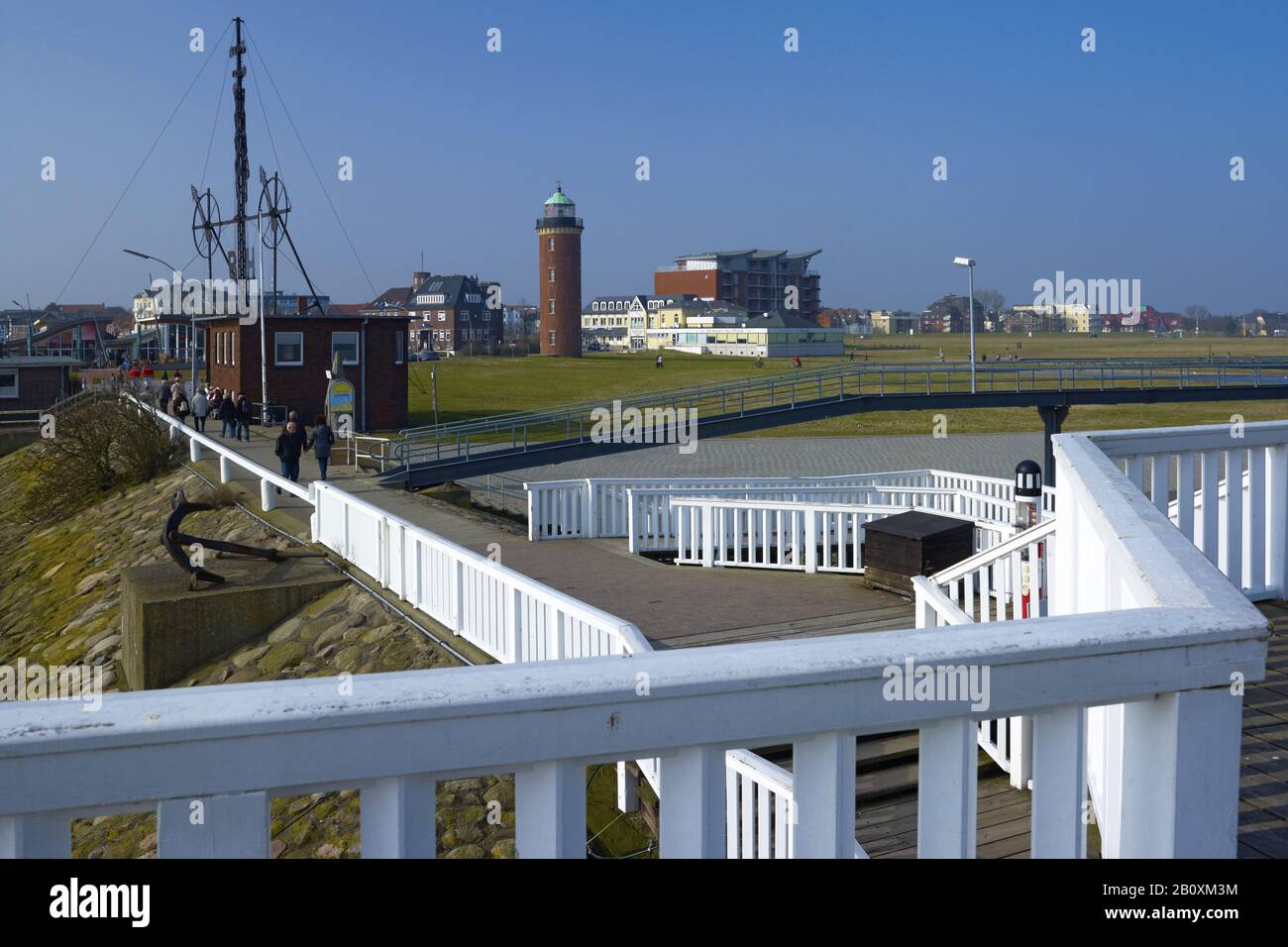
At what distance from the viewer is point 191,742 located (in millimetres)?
A: 1717

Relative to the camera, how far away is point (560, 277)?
132375 mm

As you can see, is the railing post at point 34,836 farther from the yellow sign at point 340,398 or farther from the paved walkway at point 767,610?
the yellow sign at point 340,398

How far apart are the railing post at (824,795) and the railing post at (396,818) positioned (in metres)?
0.57

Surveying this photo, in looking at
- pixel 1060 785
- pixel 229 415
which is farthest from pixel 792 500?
pixel 229 415

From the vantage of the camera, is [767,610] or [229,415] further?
[229,415]

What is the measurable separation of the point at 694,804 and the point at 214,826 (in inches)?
27.1

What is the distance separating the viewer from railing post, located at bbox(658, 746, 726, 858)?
76.5 inches

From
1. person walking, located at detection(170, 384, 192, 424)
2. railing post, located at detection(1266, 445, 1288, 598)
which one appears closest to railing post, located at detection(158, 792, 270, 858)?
railing post, located at detection(1266, 445, 1288, 598)

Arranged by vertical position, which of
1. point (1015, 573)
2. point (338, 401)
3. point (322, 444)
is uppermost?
point (338, 401)

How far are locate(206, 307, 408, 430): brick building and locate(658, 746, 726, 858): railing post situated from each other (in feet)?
138

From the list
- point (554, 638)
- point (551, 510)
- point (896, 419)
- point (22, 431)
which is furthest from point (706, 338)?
point (554, 638)

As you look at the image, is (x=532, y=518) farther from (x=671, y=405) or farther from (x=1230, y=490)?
(x=671, y=405)
